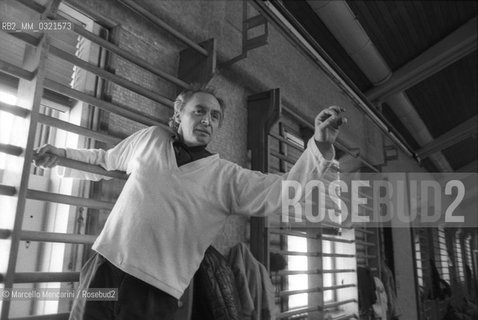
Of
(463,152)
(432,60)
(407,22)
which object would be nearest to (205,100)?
(407,22)

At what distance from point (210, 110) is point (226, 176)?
18cm

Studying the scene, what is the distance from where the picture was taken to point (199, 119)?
93cm

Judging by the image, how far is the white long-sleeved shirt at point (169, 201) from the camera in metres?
0.75

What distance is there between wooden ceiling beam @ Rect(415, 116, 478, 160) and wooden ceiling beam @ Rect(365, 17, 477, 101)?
87 centimetres

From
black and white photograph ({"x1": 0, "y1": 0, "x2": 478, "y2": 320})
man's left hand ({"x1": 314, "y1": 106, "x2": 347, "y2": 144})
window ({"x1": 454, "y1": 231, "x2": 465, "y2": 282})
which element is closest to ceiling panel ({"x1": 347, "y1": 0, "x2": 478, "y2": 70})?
black and white photograph ({"x1": 0, "y1": 0, "x2": 478, "y2": 320})

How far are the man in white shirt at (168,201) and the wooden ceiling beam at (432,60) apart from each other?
244cm

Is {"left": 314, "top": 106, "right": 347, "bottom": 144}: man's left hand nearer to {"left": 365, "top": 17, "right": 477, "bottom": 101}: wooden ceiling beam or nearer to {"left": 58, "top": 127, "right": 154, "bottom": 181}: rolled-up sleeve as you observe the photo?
{"left": 58, "top": 127, "right": 154, "bottom": 181}: rolled-up sleeve

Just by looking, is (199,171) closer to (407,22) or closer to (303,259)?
(303,259)

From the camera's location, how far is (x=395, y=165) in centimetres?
335

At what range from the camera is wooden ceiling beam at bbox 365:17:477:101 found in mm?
3018

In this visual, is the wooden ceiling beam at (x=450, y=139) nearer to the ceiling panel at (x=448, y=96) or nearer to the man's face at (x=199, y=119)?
the ceiling panel at (x=448, y=96)

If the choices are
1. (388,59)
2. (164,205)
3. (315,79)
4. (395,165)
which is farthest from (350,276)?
(164,205)

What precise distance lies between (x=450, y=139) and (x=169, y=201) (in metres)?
3.73

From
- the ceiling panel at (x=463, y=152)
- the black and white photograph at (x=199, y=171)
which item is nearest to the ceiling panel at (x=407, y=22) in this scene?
the black and white photograph at (x=199, y=171)
